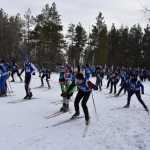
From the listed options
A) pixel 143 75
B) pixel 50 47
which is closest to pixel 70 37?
pixel 50 47

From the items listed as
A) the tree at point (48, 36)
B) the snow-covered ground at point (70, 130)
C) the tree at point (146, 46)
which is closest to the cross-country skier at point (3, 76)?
the snow-covered ground at point (70, 130)

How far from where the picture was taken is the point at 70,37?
9144 cm

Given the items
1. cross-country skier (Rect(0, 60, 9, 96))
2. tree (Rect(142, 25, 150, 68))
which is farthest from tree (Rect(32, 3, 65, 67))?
cross-country skier (Rect(0, 60, 9, 96))

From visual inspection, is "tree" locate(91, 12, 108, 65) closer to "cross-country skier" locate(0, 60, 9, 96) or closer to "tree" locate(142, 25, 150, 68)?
"tree" locate(142, 25, 150, 68)

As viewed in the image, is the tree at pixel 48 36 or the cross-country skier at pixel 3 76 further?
the tree at pixel 48 36

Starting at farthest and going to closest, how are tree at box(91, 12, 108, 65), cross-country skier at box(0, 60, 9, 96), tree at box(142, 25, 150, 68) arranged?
tree at box(91, 12, 108, 65) → tree at box(142, 25, 150, 68) → cross-country skier at box(0, 60, 9, 96)

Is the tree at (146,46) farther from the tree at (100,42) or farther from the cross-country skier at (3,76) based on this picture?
the cross-country skier at (3,76)

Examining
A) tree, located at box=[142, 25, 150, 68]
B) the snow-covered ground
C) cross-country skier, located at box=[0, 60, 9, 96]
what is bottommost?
the snow-covered ground

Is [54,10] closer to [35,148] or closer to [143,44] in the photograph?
[143,44]

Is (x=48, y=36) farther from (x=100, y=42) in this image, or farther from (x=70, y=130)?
(x=70, y=130)

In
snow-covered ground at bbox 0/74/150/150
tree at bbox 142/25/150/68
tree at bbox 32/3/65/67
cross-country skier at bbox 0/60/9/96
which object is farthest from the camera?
tree at bbox 142/25/150/68

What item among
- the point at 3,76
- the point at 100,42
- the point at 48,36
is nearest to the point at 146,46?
the point at 100,42

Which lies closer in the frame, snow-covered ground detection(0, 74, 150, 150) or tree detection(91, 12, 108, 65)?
snow-covered ground detection(0, 74, 150, 150)

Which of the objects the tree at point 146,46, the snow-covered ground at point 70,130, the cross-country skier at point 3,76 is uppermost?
the tree at point 146,46
